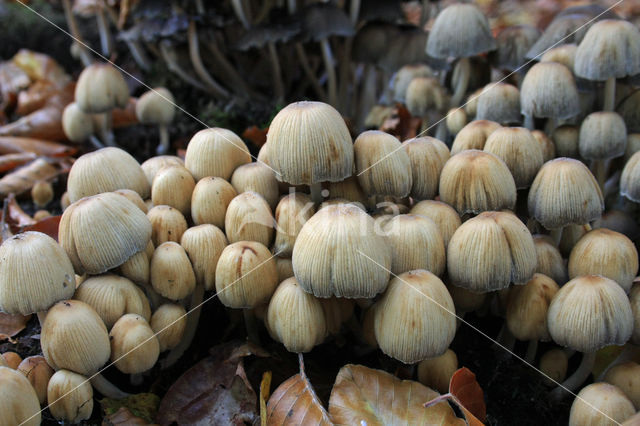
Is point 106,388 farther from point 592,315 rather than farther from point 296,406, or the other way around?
point 592,315

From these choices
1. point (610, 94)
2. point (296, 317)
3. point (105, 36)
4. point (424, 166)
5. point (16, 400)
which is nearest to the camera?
point (16, 400)

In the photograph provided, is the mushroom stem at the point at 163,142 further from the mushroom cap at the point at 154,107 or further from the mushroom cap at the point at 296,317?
the mushroom cap at the point at 296,317

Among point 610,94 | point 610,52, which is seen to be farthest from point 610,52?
point 610,94

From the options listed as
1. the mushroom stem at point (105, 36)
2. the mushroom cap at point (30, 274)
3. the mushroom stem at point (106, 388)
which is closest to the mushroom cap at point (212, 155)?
the mushroom cap at point (30, 274)

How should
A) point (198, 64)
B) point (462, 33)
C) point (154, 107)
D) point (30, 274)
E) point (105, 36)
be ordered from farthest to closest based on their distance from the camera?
point (105, 36)
point (198, 64)
point (154, 107)
point (462, 33)
point (30, 274)

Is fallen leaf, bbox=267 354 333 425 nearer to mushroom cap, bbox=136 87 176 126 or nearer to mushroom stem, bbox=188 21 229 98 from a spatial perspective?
mushroom cap, bbox=136 87 176 126
